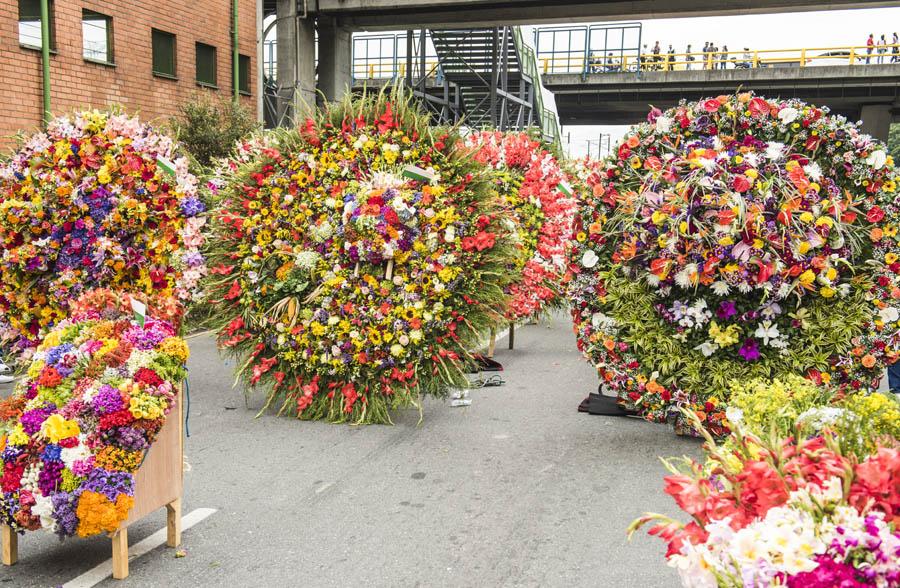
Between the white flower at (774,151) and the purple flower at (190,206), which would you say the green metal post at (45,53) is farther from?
the white flower at (774,151)

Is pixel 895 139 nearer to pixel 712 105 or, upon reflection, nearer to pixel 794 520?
pixel 712 105

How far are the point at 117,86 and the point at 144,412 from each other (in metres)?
13.7

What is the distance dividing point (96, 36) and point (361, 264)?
11.3 meters

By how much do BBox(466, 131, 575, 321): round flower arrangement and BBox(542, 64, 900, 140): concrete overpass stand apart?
25.6 metres

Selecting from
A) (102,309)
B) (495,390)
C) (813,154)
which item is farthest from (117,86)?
(813,154)

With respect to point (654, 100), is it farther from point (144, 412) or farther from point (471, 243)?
point (144, 412)

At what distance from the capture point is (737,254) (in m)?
5.61

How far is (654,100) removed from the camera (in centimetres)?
3912

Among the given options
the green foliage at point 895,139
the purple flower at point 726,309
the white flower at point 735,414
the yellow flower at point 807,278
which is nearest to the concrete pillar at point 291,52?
the purple flower at point 726,309

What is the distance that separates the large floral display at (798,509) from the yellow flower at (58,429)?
2904 millimetres

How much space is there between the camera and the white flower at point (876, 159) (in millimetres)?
5977

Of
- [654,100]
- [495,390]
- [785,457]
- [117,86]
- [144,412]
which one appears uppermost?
[654,100]

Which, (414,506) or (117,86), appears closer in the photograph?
(414,506)

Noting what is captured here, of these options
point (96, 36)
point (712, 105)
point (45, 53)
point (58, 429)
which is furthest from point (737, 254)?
point (96, 36)
